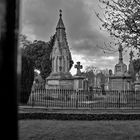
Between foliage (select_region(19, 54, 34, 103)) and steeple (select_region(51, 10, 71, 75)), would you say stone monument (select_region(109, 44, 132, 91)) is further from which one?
foliage (select_region(19, 54, 34, 103))

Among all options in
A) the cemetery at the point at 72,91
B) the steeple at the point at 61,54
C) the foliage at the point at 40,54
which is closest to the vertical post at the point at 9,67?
the cemetery at the point at 72,91

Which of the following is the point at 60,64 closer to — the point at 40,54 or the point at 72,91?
the point at 72,91

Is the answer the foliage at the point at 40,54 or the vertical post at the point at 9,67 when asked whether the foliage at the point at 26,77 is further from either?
the foliage at the point at 40,54

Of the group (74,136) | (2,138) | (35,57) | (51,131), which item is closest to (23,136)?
(51,131)

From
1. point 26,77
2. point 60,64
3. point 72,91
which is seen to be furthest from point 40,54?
point 72,91

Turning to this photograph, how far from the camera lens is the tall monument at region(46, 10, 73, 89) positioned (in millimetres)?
20906

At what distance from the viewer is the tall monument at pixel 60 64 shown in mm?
20906

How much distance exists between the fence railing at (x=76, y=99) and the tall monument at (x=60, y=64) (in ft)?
13.8

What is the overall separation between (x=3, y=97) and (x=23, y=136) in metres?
8.09

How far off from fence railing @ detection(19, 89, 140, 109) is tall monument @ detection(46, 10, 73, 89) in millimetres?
4196

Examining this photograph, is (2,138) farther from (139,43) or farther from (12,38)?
(139,43)

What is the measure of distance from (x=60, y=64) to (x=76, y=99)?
6.94 metres

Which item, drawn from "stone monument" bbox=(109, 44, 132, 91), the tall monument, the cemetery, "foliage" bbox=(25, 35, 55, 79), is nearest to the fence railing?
the cemetery

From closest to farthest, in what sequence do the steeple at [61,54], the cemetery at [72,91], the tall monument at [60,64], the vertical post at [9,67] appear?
the vertical post at [9,67]
the cemetery at [72,91]
the tall monument at [60,64]
the steeple at [61,54]
